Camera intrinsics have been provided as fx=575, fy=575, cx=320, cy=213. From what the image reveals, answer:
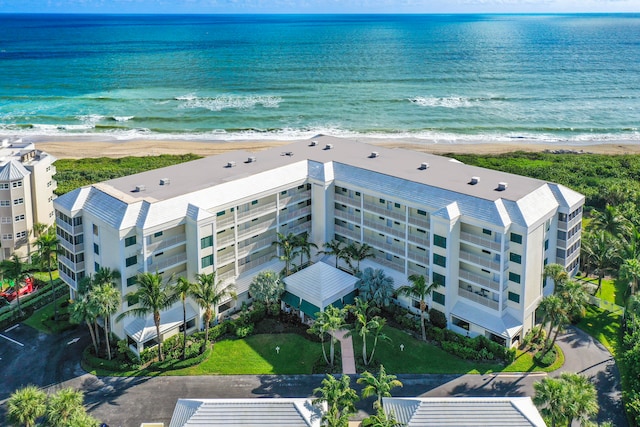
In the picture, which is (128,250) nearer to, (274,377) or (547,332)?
(274,377)

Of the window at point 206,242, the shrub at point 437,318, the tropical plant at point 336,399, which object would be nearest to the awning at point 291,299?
the window at point 206,242

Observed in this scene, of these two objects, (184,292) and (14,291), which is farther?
(14,291)

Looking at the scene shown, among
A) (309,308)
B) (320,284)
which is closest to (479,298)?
(320,284)

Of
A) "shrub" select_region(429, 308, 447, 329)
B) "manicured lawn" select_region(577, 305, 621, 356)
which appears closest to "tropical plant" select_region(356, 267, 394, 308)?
"shrub" select_region(429, 308, 447, 329)

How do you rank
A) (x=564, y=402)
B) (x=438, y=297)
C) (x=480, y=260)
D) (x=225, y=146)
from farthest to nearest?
(x=225, y=146)
(x=438, y=297)
(x=480, y=260)
(x=564, y=402)

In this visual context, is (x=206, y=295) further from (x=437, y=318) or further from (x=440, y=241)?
(x=437, y=318)

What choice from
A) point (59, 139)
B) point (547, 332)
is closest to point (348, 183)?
point (547, 332)

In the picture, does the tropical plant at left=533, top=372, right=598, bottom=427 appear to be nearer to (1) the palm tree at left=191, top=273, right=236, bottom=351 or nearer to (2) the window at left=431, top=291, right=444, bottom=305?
(2) the window at left=431, top=291, right=444, bottom=305
